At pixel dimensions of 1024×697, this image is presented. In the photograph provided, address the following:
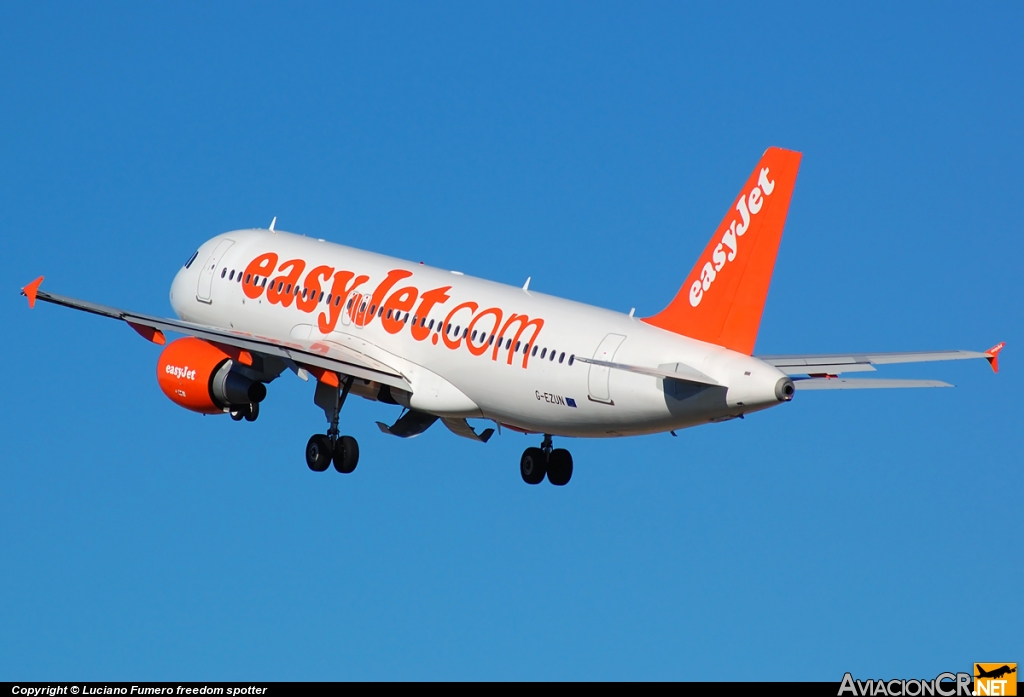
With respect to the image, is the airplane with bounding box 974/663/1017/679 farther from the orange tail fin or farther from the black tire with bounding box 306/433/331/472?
the black tire with bounding box 306/433/331/472

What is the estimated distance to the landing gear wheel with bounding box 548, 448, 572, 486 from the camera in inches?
2482

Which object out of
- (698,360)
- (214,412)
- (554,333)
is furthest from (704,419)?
(214,412)

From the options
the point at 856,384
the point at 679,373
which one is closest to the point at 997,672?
the point at 856,384

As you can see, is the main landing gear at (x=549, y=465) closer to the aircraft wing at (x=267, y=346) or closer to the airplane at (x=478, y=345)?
the airplane at (x=478, y=345)

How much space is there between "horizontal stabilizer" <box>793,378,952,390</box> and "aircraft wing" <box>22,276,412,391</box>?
1171cm

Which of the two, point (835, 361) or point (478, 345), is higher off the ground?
point (835, 361)

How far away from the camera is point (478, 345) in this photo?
58969 millimetres

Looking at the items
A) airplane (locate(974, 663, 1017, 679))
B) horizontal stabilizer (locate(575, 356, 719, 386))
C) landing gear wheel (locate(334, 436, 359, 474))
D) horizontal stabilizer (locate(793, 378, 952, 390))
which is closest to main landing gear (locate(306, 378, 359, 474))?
landing gear wheel (locate(334, 436, 359, 474))

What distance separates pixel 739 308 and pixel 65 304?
18.7m

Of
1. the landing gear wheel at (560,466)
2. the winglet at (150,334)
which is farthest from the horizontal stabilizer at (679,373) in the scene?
the winglet at (150,334)

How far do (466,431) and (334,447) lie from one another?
3765mm

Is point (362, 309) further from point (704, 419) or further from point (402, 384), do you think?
point (704, 419)

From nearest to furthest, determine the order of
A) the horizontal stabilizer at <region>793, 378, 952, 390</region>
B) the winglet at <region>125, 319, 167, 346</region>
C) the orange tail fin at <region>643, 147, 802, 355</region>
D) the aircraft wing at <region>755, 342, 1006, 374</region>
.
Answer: the orange tail fin at <region>643, 147, 802, 355</region>, the horizontal stabilizer at <region>793, 378, 952, 390</region>, the aircraft wing at <region>755, 342, 1006, 374</region>, the winglet at <region>125, 319, 167, 346</region>

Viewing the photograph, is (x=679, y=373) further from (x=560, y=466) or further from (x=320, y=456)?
(x=320, y=456)
